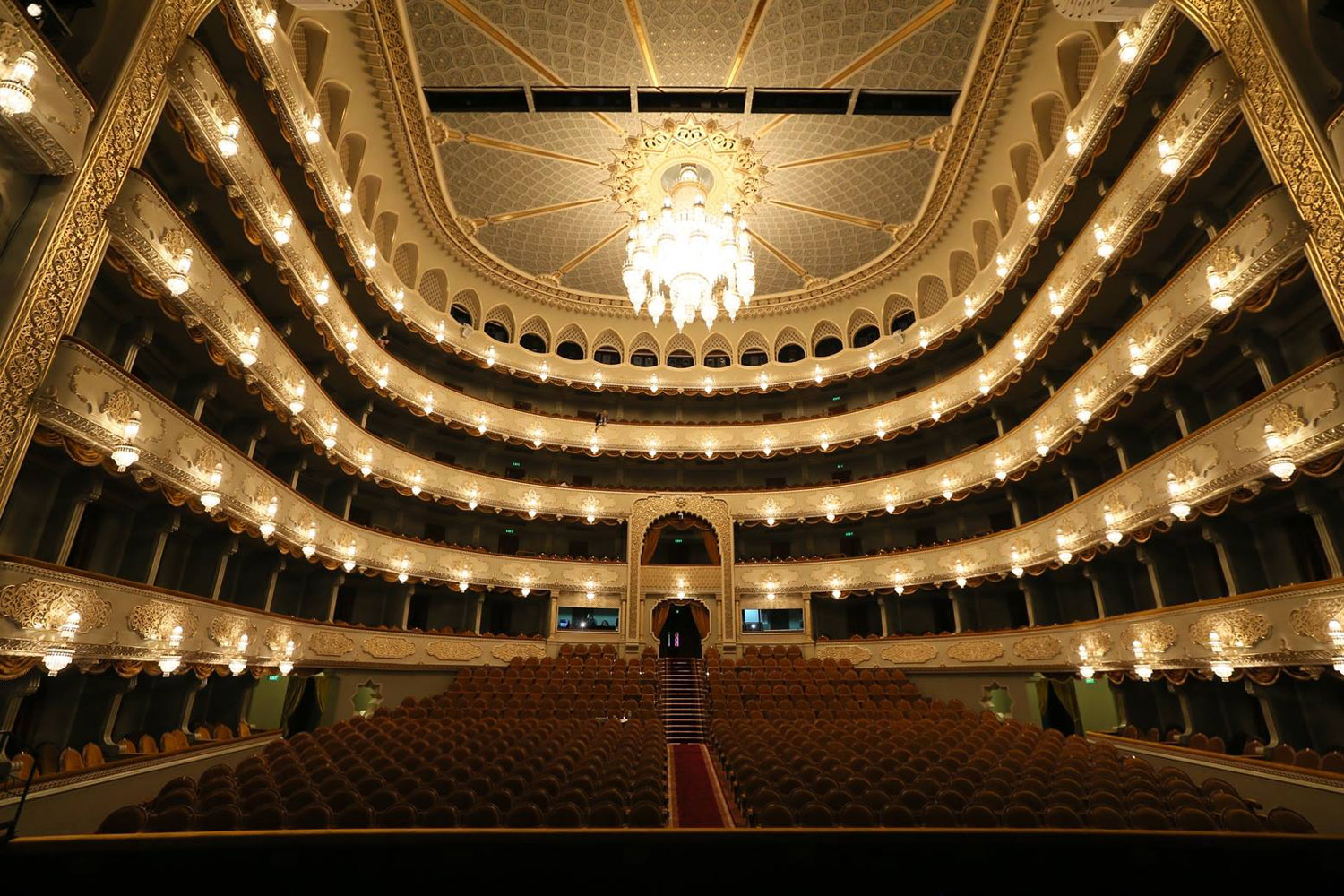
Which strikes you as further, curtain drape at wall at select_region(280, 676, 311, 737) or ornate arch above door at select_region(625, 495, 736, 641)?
ornate arch above door at select_region(625, 495, 736, 641)

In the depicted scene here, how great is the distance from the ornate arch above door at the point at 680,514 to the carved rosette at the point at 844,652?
9.27ft

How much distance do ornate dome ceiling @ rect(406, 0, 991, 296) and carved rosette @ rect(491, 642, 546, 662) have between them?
1260cm

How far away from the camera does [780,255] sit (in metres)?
20.2

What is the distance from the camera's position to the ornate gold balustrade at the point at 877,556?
692cm

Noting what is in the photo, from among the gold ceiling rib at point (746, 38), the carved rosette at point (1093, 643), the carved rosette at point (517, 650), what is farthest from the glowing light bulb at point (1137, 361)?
the carved rosette at point (517, 650)

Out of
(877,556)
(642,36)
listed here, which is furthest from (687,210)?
(877,556)

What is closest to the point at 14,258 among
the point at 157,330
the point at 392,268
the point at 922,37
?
the point at 157,330

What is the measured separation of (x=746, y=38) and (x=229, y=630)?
15.2 meters

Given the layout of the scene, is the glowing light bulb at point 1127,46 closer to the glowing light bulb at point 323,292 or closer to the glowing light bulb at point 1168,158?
the glowing light bulb at point 1168,158

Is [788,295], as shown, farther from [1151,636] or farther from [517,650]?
[1151,636]

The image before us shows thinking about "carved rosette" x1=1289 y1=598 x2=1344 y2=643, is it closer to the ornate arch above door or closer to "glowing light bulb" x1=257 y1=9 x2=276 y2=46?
the ornate arch above door

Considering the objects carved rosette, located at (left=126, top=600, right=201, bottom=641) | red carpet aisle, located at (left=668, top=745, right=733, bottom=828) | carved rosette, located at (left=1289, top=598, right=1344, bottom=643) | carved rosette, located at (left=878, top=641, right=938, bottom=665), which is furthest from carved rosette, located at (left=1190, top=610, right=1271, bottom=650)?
carved rosette, located at (left=126, top=600, right=201, bottom=641)

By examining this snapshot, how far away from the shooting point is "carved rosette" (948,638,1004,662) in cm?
1488

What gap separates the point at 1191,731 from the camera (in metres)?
10.5
